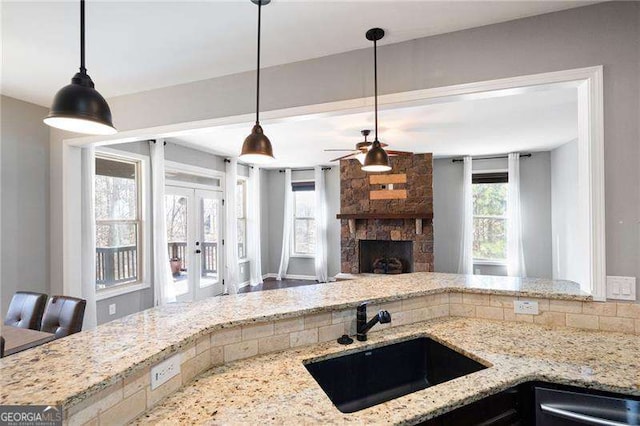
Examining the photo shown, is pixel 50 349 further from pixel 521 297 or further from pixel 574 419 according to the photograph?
pixel 521 297

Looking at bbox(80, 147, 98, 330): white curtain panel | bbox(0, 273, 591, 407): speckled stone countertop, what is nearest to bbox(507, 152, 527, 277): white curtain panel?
bbox(0, 273, 591, 407): speckled stone countertop

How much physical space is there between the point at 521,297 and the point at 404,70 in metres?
1.65

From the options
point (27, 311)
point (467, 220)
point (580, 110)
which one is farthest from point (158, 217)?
point (467, 220)

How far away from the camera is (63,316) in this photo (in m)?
2.29

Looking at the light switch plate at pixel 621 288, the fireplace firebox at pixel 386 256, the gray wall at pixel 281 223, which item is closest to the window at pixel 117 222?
the gray wall at pixel 281 223

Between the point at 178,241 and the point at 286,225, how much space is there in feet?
8.57

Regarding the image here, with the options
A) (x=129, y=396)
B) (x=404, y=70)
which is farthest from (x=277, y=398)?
(x=404, y=70)

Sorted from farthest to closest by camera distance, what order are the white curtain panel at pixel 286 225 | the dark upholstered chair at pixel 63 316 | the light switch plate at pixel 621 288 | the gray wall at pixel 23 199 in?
the white curtain panel at pixel 286 225 < the gray wall at pixel 23 199 < the dark upholstered chair at pixel 63 316 < the light switch plate at pixel 621 288

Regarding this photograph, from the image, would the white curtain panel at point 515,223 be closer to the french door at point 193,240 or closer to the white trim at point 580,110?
the white trim at point 580,110

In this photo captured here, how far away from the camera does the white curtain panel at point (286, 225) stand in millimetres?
7297

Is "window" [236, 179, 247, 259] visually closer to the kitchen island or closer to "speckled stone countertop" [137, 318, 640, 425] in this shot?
the kitchen island

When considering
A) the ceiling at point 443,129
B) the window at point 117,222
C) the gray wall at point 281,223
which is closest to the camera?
the ceiling at point 443,129

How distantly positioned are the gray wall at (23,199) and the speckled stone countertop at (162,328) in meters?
2.71

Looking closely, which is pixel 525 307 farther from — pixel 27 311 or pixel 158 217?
pixel 158 217
